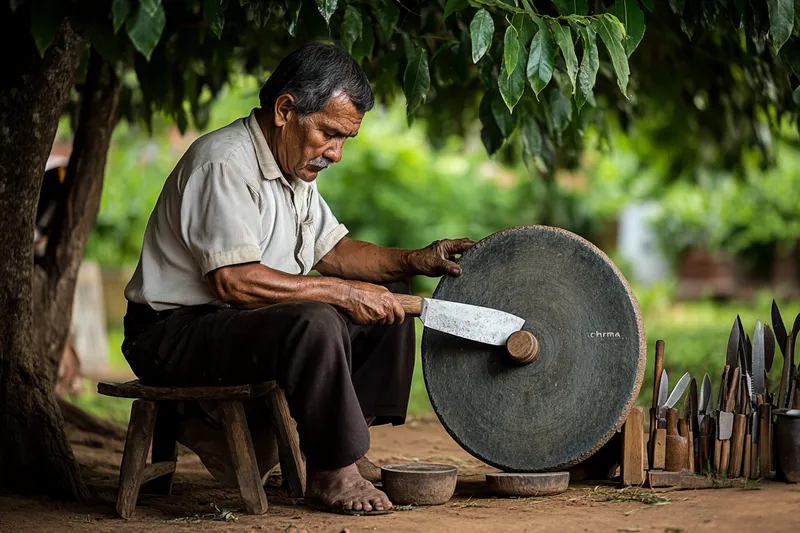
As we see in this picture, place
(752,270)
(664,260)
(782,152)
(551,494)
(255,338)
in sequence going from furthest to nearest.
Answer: (664,260) → (752,270) → (782,152) → (551,494) → (255,338)

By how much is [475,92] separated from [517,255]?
3.45m

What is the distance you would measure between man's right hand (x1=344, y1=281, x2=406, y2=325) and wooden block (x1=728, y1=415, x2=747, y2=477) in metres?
1.33

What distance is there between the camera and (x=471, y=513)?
3471 millimetres

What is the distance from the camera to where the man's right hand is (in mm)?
3670

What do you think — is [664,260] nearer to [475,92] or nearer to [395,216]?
[395,216]

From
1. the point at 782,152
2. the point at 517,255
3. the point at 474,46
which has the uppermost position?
the point at 782,152

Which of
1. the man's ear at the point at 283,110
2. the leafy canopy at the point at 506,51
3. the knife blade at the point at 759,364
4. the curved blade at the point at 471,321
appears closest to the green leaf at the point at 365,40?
the leafy canopy at the point at 506,51

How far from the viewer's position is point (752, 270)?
62.5 feet

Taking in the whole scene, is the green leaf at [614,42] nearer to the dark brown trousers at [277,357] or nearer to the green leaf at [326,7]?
the green leaf at [326,7]

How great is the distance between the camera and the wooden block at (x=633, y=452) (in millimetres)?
3757

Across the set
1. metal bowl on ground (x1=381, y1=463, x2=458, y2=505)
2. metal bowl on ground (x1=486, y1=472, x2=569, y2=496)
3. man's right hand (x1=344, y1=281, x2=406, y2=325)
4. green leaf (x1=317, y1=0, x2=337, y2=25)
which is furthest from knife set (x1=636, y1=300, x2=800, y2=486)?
green leaf (x1=317, y1=0, x2=337, y2=25)

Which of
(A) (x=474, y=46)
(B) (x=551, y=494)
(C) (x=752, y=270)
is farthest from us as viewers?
(C) (x=752, y=270)

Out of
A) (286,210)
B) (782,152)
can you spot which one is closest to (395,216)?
(782,152)

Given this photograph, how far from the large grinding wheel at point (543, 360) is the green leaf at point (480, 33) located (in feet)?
2.86
